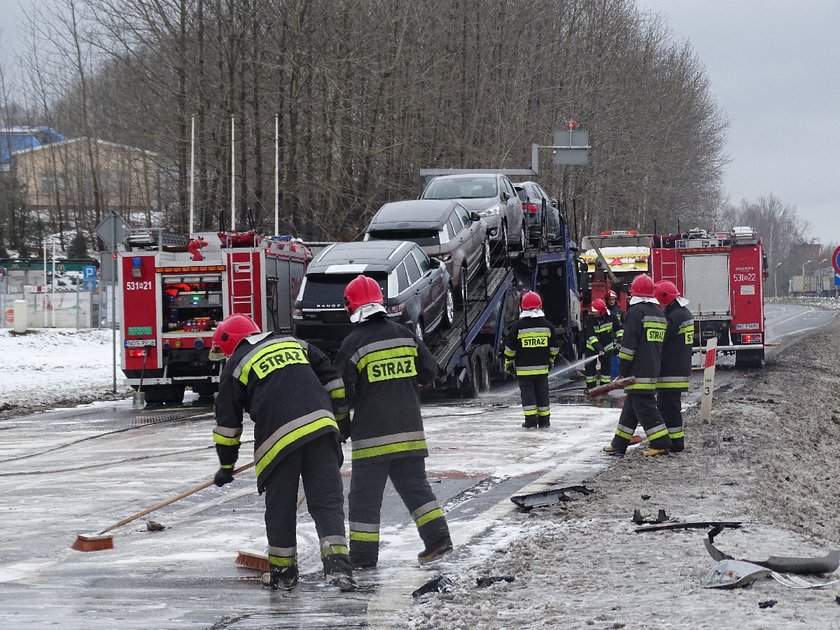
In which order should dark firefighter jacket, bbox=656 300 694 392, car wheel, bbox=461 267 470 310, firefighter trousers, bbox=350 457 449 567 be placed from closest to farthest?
1. firefighter trousers, bbox=350 457 449 567
2. dark firefighter jacket, bbox=656 300 694 392
3. car wheel, bbox=461 267 470 310

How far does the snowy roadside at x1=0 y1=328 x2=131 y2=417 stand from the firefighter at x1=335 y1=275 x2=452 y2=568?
46.6 ft

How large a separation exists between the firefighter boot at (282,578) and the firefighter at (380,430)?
2.13 ft

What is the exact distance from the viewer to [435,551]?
25.6ft

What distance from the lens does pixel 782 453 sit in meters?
13.8

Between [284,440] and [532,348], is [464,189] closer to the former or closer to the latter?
[532,348]

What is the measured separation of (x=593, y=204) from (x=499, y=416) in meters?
47.5

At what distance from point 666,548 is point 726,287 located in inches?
849

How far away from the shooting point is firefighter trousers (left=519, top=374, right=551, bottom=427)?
16047 millimetres

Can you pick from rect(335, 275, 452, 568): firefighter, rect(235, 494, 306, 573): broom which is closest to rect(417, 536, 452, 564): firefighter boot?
rect(335, 275, 452, 568): firefighter

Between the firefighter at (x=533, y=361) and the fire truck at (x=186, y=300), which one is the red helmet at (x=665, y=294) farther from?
the fire truck at (x=186, y=300)

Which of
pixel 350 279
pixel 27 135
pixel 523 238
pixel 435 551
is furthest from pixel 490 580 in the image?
pixel 27 135

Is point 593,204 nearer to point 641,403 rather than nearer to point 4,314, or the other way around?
point 4,314

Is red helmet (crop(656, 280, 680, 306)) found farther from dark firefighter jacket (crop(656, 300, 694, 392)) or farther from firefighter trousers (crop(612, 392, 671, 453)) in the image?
firefighter trousers (crop(612, 392, 671, 453))

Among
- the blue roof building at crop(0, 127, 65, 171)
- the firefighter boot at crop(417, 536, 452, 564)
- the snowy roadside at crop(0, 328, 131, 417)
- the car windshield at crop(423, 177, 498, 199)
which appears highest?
the blue roof building at crop(0, 127, 65, 171)
